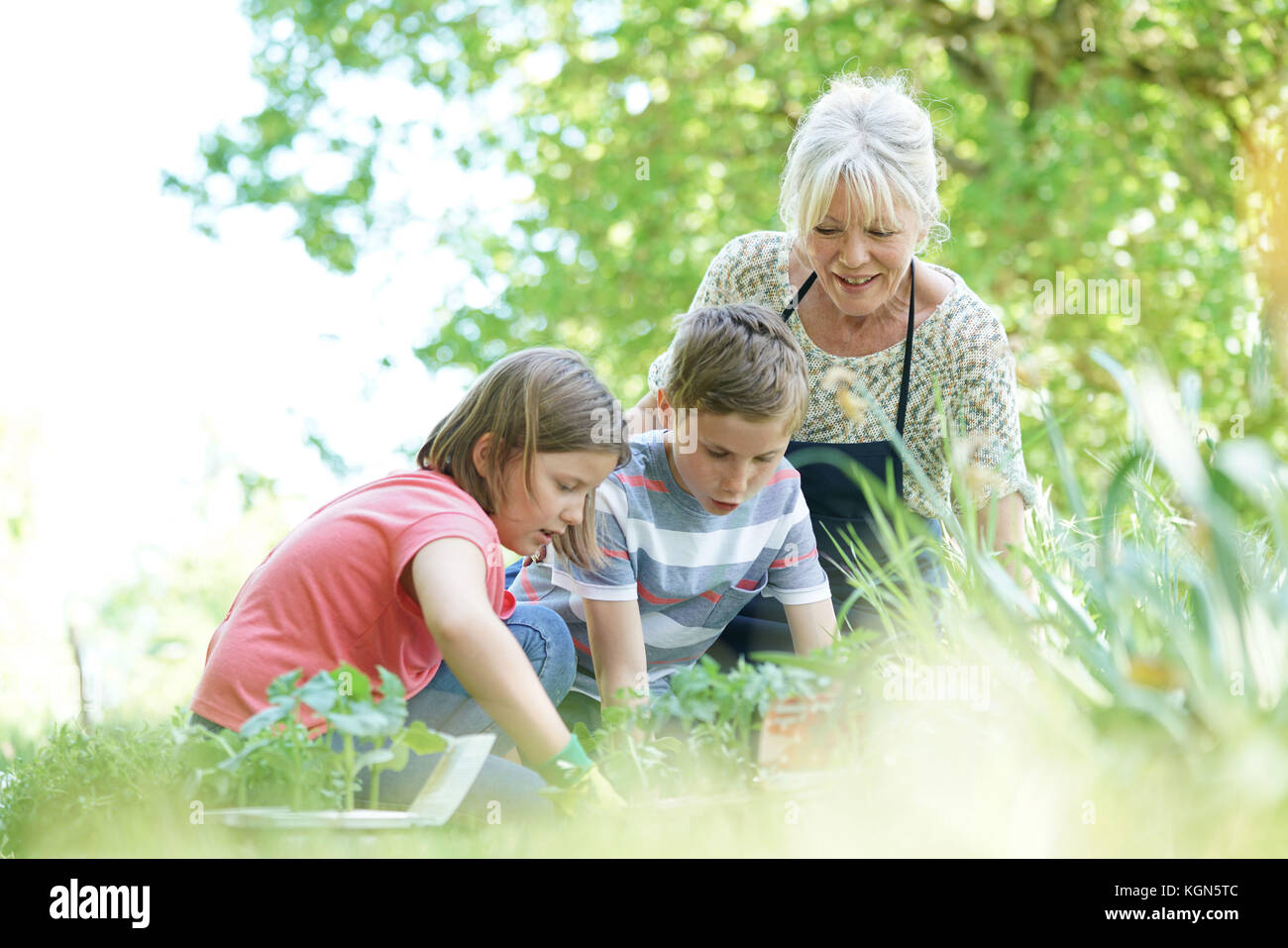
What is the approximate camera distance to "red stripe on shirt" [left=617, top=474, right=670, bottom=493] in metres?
2.70

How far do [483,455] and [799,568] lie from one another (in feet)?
3.00

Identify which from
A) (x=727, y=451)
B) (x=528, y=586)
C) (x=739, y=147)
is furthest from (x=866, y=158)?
(x=739, y=147)

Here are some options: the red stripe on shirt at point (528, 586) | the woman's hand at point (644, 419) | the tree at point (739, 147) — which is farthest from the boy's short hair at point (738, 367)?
the tree at point (739, 147)

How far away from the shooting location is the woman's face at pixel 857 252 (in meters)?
2.67

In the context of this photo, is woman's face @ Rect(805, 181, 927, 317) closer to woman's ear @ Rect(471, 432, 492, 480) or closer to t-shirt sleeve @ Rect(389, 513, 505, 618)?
woman's ear @ Rect(471, 432, 492, 480)

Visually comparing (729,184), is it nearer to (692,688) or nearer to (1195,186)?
(1195,186)

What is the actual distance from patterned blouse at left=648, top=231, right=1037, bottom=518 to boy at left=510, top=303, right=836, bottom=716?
1.10ft

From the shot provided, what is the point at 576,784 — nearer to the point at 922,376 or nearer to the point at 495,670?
the point at 495,670

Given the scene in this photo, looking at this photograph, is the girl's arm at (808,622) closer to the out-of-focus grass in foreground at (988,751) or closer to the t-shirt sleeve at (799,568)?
the t-shirt sleeve at (799,568)

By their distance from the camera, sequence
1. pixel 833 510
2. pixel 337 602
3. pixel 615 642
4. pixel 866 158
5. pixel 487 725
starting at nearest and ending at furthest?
pixel 337 602 → pixel 487 725 → pixel 615 642 → pixel 866 158 → pixel 833 510

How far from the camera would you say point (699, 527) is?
107 inches

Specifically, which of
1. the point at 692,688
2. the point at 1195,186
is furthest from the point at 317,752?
the point at 1195,186
